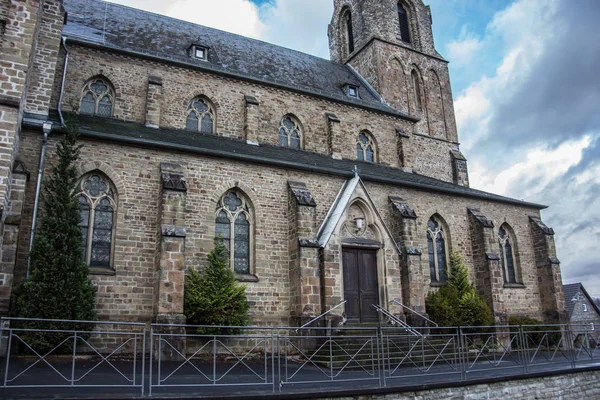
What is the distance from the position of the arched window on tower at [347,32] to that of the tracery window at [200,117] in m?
13.0

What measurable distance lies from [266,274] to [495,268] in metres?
9.83

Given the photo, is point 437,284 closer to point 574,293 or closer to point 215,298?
point 215,298

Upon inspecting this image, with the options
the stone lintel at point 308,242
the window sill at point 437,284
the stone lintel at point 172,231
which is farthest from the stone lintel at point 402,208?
the stone lintel at point 172,231

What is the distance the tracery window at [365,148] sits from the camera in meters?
22.1

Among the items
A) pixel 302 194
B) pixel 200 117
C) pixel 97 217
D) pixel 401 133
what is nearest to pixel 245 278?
pixel 302 194

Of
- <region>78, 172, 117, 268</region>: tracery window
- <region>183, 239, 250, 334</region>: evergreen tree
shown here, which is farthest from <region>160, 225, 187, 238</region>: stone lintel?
<region>78, 172, 117, 268</region>: tracery window

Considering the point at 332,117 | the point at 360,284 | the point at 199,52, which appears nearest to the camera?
the point at 360,284

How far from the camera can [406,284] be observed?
56.4 ft

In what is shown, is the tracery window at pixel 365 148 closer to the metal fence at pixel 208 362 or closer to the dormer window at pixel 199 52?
the dormer window at pixel 199 52

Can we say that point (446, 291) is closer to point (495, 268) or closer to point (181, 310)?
point (495, 268)

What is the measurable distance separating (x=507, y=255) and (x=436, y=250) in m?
4.36

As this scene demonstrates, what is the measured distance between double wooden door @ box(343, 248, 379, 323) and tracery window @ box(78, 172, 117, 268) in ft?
24.2

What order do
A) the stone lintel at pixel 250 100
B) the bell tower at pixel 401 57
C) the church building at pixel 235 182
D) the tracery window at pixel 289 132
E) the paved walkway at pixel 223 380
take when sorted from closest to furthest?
the paved walkway at pixel 223 380, the church building at pixel 235 182, the stone lintel at pixel 250 100, the tracery window at pixel 289 132, the bell tower at pixel 401 57

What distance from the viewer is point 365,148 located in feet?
73.5
